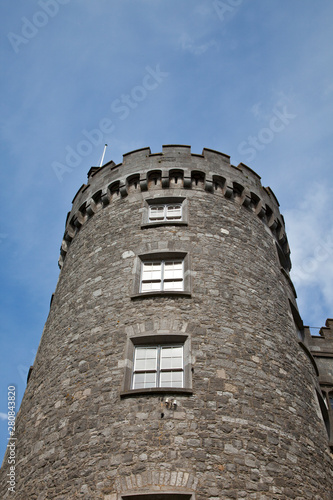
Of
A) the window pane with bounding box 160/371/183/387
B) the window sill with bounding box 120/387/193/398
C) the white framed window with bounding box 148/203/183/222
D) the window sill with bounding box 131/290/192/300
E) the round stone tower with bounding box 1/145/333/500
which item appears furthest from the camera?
the white framed window with bounding box 148/203/183/222

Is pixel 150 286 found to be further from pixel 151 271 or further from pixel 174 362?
pixel 174 362

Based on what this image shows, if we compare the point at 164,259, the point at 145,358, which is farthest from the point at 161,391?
the point at 164,259

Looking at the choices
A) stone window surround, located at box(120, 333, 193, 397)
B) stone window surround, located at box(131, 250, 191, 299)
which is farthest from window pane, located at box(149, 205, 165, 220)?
stone window surround, located at box(120, 333, 193, 397)

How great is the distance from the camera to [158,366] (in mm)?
11242

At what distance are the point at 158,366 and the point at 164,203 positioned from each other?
637 cm

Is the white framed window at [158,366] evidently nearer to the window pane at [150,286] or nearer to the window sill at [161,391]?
the window sill at [161,391]

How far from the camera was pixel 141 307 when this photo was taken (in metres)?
12.4

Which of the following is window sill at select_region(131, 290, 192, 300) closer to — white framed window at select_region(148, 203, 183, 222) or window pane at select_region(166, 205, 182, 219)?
white framed window at select_region(148, 203, 183, 222)

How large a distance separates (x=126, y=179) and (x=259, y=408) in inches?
365

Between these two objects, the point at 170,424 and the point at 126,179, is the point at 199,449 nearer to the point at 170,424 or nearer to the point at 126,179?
the point at 170,424

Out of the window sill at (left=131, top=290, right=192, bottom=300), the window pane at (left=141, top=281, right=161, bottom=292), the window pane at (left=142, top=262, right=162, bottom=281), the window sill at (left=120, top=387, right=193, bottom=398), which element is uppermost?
the window pane at (left=142, top=262, right=162, bottom=281)

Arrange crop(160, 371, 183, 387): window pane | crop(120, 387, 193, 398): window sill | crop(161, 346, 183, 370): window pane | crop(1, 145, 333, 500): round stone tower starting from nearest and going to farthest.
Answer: crop(1, 145, 333, 500): round stone tower → crop(120, 387, 193, 398): window sill → crop(160, 371, 183, 387): window pane → crop(161, 346, 183, 370): window pane

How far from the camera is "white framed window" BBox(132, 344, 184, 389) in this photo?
A: 10.9m

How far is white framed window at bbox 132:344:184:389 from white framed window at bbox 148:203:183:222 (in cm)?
503
